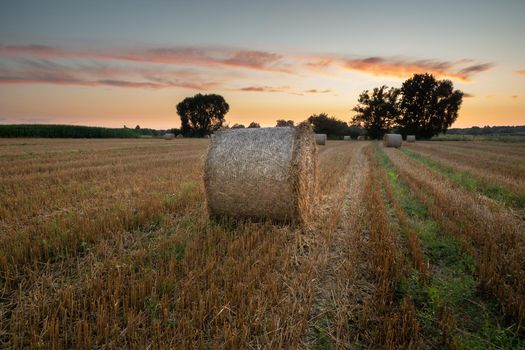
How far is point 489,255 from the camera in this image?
436 cm

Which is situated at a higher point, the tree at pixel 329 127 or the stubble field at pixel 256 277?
the tree at pixel 329 127

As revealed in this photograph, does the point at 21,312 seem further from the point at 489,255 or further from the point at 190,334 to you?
the point at 489,255

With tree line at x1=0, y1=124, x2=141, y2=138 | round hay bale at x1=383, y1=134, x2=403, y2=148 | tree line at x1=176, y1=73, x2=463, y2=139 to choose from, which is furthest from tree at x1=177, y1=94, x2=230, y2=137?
round hay bale at x1=383, y1=134, x2=403, y2=148

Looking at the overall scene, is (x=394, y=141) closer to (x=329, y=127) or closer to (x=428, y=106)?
(x=428, y=106)

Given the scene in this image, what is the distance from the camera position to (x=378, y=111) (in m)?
70.4

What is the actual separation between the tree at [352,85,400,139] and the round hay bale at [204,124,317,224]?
6840cm

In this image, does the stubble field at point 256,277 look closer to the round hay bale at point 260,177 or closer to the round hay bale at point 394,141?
the round hay bale at point 260,177

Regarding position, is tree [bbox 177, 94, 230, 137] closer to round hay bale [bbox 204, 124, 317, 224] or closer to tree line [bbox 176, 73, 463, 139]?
tree line [bbox 176, 73, 463, 139]

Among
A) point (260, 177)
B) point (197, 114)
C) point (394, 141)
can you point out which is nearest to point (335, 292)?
point (260, 177)

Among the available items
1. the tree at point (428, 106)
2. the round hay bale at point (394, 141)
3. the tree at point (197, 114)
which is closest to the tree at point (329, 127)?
the tree at point (428, 106)

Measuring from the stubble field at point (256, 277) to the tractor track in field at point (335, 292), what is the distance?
0.02 metres

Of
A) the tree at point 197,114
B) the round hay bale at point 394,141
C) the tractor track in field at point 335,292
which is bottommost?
the tractor track in field at point 335,292

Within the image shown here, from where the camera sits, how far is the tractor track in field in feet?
9.21

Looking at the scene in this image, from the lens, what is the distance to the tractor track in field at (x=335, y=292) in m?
2.81
